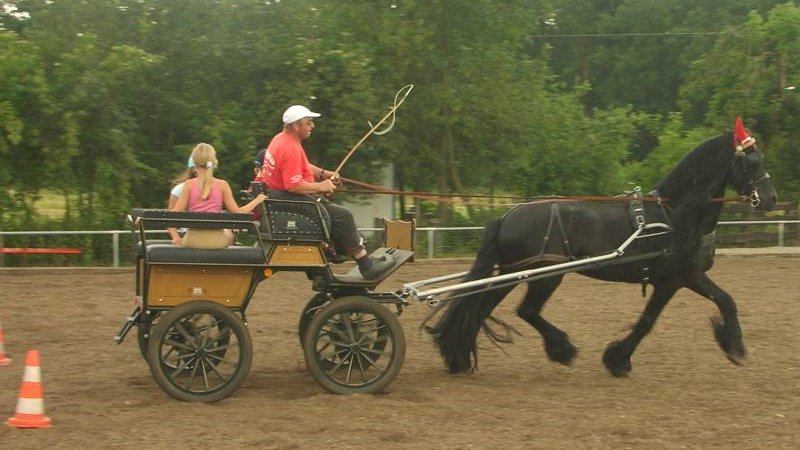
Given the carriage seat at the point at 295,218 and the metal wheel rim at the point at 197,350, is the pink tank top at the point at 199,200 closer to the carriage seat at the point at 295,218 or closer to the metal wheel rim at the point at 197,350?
the carriage seat at the point at 295,218

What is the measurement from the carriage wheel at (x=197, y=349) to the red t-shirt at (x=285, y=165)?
3.02ft

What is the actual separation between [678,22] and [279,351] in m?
36.3

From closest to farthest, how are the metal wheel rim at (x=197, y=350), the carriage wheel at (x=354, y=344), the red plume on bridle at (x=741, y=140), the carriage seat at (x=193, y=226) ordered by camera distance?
the carriage seat at (x=193, y=226) → the metal wheel rim at (x=197, y=350) → the carriage wheel at (x=354, y=344) → the red plume on bridle at (x=741, y=140)

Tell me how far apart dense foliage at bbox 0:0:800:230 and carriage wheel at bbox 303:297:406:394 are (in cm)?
967

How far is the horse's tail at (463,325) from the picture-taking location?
7.61m

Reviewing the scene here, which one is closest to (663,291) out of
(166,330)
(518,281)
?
(518,281)

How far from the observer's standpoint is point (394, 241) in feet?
24.7

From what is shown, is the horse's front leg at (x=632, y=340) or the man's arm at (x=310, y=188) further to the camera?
the horse's front leg at (x=632, y=340)

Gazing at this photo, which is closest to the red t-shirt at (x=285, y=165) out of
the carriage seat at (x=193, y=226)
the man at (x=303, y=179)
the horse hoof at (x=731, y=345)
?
the man at (x=303, y=179)

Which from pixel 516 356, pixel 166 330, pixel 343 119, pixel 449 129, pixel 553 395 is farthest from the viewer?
pixel 449 129

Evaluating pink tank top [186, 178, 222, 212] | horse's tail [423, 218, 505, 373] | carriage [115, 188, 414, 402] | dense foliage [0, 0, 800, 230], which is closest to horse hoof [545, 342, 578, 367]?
horse's tail [423, 218, 505, 373]

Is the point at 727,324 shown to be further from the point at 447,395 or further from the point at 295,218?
the point at 295,218

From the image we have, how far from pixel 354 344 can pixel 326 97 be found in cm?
1104

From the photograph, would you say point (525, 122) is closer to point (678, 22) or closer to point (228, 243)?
point (228, 243)
